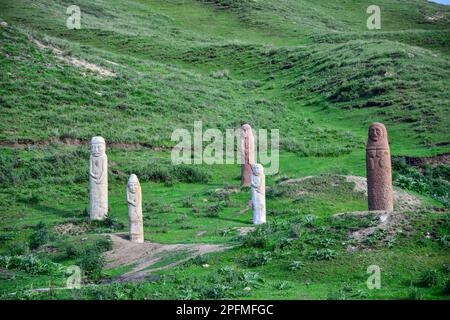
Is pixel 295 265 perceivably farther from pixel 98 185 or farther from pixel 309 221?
pixel 98 185

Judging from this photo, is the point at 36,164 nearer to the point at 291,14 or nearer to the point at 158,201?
the point at 158,201

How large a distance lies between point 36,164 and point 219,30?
59.9 metres

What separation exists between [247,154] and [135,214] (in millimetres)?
9822

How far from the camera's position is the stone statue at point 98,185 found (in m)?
29.0

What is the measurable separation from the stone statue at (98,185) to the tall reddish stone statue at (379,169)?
10562 millimetres

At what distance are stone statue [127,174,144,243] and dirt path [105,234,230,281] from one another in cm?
35

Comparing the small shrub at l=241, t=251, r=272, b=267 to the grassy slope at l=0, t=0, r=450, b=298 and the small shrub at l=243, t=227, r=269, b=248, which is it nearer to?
the grassy slope at l=0, t=0, r=450, b=298

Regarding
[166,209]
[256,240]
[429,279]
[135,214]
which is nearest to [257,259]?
[256,240]

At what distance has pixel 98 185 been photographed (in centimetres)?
2916

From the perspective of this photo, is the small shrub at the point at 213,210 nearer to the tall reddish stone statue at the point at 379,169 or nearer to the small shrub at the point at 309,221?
the tall reddish stone statue at the point at 379,169

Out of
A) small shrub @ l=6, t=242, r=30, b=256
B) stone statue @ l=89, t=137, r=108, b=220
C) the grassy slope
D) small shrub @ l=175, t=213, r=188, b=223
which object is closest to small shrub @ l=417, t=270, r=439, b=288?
the grassy slope

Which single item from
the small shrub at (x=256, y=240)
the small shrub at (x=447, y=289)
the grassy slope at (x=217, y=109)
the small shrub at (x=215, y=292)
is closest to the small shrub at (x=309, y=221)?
the grassy slope at (x=217, y=109)

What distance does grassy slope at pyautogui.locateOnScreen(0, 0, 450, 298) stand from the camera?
1908cm
